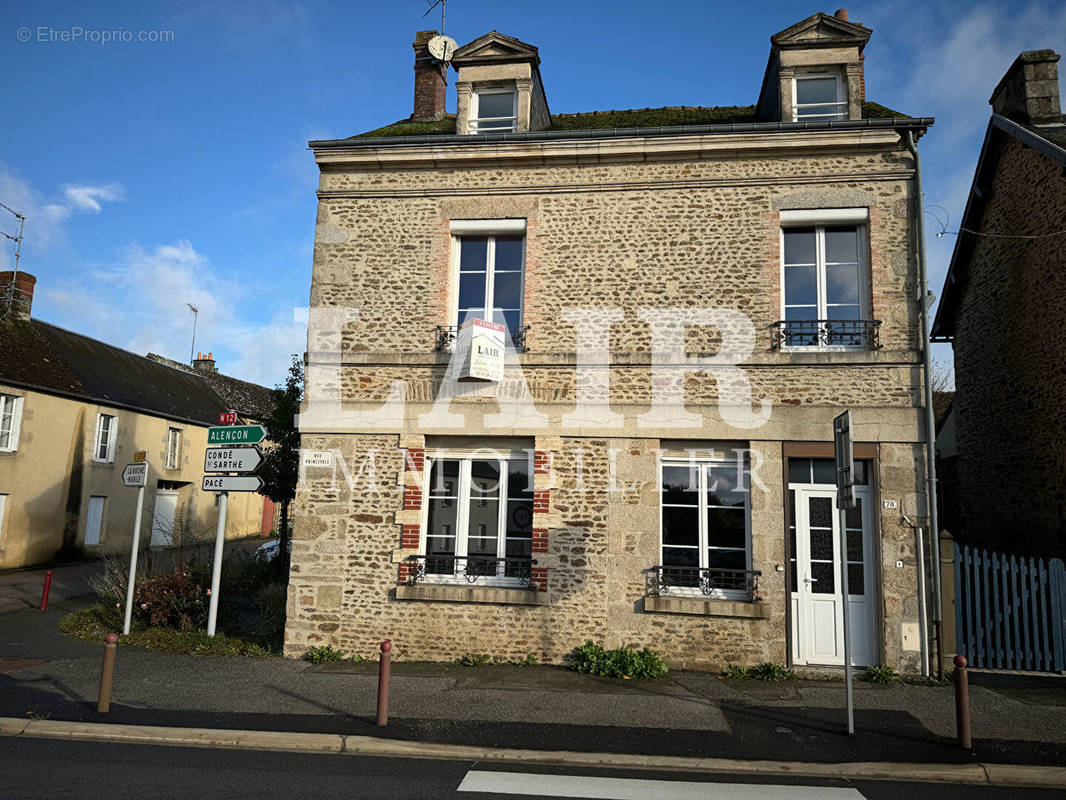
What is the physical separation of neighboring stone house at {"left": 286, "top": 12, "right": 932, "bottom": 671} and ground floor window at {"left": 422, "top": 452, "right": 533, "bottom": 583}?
0.03m

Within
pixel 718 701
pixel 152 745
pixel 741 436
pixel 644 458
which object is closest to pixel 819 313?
pixel 741 436

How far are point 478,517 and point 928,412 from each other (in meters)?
5.42

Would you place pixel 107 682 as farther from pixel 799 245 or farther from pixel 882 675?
pixel 799 245

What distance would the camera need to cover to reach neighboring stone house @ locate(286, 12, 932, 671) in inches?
320

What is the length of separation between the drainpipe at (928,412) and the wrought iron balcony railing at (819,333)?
63 cm

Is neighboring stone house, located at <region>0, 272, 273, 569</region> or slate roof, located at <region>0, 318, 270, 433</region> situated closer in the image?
neighboring stone house, located at <region>0, 272, 273, 569</region>

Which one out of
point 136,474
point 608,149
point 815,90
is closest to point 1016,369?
point 815,90

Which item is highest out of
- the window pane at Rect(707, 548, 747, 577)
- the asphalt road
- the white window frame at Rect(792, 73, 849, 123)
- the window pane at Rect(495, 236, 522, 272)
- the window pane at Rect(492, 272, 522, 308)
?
the white window frame at Rect(792, 73, 849, 123)

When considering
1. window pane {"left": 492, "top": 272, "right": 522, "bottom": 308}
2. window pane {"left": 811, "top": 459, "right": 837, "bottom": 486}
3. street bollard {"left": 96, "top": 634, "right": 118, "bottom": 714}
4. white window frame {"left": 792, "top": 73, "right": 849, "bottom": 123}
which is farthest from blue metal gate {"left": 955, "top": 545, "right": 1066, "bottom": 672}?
street bollard {"left": 96, "top": 634, "right": 118, "bottom": 714}

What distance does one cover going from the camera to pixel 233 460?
8.87 metres

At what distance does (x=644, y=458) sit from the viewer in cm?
845

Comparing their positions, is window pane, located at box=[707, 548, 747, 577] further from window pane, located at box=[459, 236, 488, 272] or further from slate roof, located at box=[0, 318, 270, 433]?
slate roof, located at box=[0, 318, 270, 433]

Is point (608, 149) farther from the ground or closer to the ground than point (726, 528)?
farther from the ground

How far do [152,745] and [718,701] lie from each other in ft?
16.6
